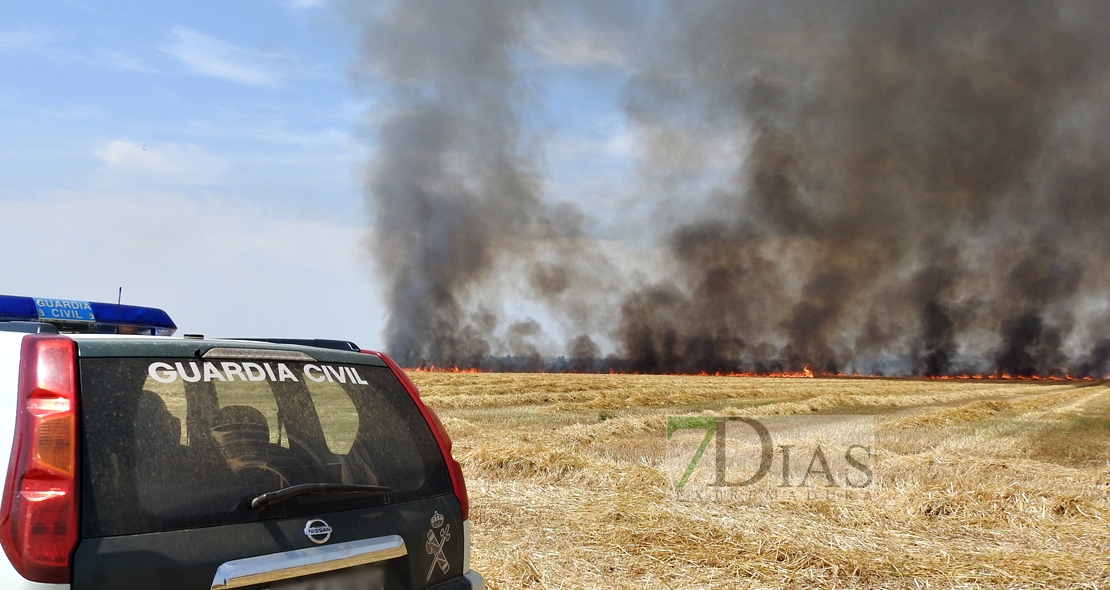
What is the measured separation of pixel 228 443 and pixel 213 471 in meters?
0.19

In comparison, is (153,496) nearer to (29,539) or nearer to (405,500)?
(29,539)

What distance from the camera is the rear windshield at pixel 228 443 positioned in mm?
2770

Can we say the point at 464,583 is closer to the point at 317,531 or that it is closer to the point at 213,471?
the point at 317,531

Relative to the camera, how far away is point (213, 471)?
2980mm

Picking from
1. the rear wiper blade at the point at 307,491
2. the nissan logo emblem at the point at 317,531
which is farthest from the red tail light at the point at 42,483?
the nissan logo emblem at the point at 317,531

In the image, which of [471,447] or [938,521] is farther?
[471,447]

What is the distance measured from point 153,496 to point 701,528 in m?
5.98

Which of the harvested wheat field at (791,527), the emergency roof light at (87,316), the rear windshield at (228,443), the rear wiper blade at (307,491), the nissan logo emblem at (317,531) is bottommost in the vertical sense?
the harvested wheat field at (791,527)

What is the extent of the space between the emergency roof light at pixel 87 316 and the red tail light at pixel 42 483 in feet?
4.62

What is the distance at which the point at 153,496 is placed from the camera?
280 cm

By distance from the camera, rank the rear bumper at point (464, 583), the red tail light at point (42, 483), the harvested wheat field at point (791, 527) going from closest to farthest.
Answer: the red tail light at point (42, 483), the rear bumper at point (464, 583), the harvested wheat field at point (791, 527)

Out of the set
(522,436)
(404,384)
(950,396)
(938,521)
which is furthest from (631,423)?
(950,396)

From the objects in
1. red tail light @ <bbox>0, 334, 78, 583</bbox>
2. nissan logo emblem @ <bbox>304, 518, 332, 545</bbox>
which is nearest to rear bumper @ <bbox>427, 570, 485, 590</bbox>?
nissan logo emblem @ <bbox>304, 518, 332, 545</bbox>

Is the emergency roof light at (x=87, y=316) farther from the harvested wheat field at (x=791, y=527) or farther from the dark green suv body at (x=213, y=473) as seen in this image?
the harvested wheat field at (x=791, y=527)
